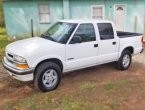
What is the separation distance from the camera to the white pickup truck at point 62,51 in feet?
20.9

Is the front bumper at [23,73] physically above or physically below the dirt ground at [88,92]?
above

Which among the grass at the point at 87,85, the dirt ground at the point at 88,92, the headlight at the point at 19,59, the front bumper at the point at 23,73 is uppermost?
the headlight at the point at 19,59

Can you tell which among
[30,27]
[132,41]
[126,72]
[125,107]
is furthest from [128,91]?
[30,27]

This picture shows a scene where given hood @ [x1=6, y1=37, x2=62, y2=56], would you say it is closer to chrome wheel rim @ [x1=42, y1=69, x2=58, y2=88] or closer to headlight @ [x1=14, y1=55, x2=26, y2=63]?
headlight @ [x1=14, y1=55, x2=26, y2=63]

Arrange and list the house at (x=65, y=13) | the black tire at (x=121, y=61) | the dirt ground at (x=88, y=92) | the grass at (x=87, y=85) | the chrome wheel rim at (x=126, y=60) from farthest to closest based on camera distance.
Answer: the house at (x=65, y=13) → the chrome wheel rim at (x=126, y=60) → the black tire at (x=121, y=61) → the grass at (x=87, y=85) → the dirt ground at (x=88, y=92)

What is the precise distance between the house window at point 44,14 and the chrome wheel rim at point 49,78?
1119 cm

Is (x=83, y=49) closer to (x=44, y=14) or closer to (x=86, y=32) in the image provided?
(x=86, y=32)

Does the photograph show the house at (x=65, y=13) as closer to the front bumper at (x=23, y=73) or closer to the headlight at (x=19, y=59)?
the headlight at (x=19, y=59)

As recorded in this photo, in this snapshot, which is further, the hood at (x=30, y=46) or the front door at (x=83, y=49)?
the front door at (x=83, y=49)

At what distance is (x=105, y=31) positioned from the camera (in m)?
8.10

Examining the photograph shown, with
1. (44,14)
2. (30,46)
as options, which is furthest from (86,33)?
(44,14)

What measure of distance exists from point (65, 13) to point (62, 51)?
10.4 meters

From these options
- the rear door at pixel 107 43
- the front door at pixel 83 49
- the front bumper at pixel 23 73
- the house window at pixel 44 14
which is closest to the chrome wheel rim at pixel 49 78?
the front bumper at pixel 23 73

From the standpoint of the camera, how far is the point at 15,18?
17.7m
